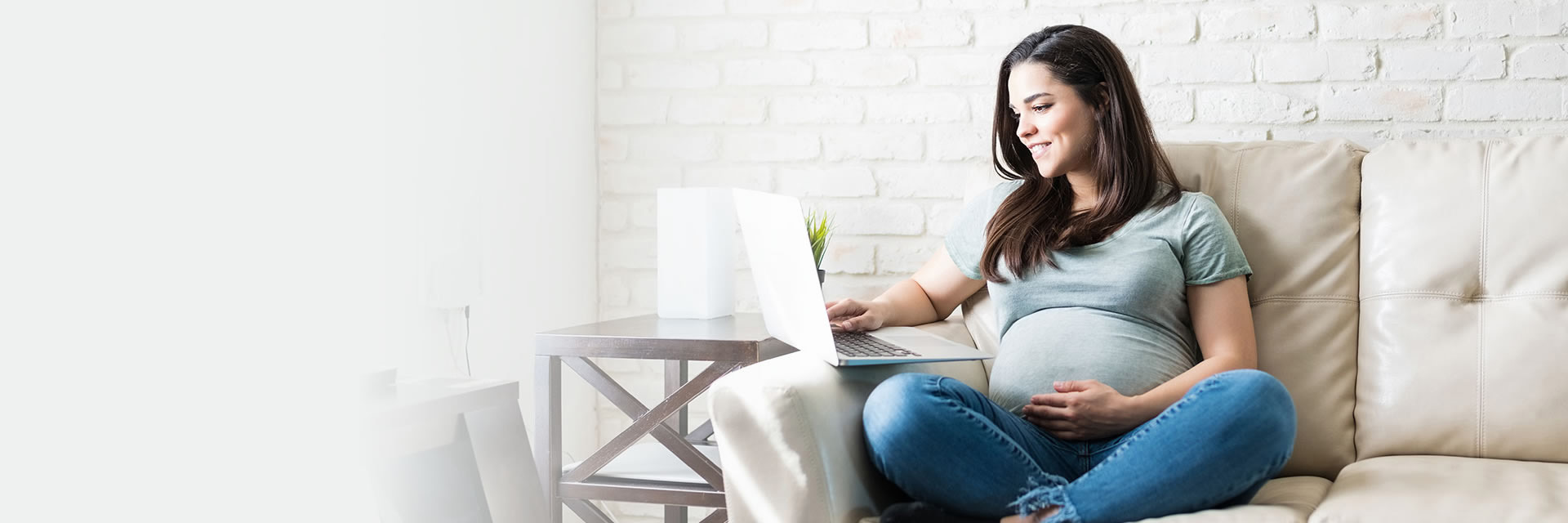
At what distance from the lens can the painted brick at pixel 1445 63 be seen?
6.20ft

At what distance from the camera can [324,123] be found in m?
1.46

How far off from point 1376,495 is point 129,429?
53.4 inches

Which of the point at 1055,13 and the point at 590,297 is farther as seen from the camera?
the point at 590,297

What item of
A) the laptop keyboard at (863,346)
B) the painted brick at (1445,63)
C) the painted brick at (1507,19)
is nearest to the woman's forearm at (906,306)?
the laptop keyboard at (863,346)

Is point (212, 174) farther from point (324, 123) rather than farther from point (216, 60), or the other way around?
point (324, 123)

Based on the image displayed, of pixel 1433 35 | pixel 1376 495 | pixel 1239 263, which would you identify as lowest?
pixel 1376 495

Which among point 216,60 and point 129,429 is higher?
point 216,60

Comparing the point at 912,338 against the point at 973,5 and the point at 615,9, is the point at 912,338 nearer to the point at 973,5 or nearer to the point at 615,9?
the point at 973,5

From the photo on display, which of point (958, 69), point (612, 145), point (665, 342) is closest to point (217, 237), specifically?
point (665, 342)

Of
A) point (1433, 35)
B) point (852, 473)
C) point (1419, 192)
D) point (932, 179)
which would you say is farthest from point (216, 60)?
point (1433, 35)

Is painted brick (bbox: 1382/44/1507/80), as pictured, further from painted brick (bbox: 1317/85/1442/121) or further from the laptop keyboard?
the laptop keyboard

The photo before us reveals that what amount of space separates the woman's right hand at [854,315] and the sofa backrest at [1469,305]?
2.33 ft

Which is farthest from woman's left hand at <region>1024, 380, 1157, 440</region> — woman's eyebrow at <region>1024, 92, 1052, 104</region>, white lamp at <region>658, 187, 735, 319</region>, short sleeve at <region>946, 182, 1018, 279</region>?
white lamp at <region>658, 187, 735, 319</region>

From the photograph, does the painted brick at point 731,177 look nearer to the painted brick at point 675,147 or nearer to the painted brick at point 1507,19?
the painted brick at point 675,147
